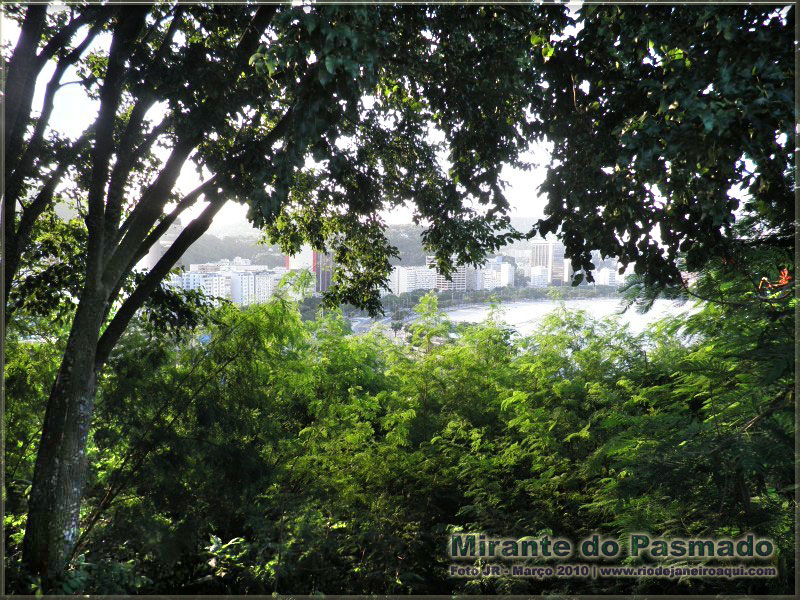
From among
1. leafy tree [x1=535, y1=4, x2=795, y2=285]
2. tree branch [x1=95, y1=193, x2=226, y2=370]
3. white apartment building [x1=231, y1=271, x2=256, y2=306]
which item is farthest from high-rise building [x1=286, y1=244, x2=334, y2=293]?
leafy tree [x1=535, y1=4, x2=795, y2=285]

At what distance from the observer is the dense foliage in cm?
276

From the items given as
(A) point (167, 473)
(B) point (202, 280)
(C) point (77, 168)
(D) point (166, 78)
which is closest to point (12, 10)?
(C) point (77, 168)

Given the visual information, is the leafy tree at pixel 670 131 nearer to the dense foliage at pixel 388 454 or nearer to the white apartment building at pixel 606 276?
the dense foliage at pixel 388 454

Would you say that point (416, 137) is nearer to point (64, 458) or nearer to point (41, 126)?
point (41, 126)

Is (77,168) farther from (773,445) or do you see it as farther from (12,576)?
(773,445)

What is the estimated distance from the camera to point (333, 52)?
1948mm

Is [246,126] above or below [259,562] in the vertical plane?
above

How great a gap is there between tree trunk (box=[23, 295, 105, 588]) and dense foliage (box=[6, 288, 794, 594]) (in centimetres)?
15

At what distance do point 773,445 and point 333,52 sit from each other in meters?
2.59

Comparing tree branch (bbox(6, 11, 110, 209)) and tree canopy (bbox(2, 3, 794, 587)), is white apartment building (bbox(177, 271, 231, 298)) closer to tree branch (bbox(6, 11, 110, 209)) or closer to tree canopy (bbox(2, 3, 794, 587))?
tree canopy (bbox(2, 3, 794, 587))

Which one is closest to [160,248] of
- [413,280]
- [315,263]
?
[315,263]

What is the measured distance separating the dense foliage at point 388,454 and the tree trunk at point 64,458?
15cm

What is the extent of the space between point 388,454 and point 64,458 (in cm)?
244

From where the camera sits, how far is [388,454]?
14.6ft
